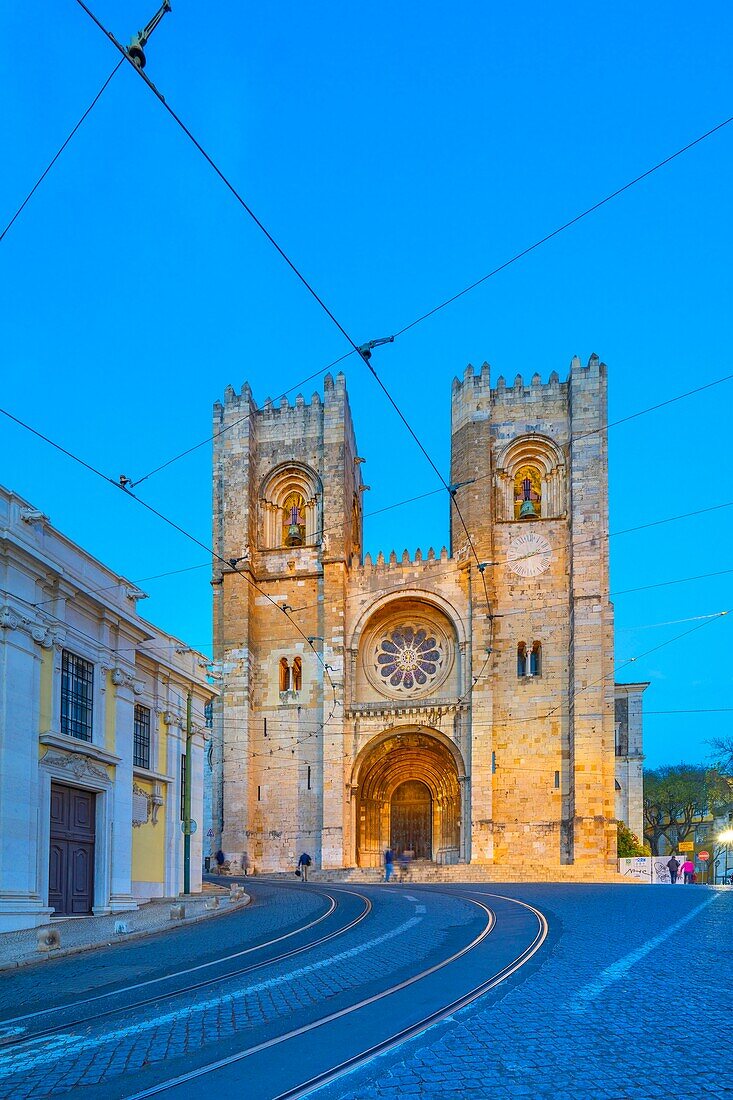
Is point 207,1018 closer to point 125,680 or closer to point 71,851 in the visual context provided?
point 71,851

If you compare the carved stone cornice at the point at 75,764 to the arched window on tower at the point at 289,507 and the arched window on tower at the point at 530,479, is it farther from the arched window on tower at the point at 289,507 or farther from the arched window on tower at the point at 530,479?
the arched window on tower at the point at 530,479

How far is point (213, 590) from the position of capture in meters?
40.7

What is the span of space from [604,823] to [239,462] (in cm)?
1907

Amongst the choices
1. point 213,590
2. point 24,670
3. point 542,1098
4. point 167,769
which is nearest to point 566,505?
point 213,590

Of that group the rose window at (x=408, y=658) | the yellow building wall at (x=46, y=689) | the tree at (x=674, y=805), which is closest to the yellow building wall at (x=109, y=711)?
the yellow building wall at (x=46, y=689)

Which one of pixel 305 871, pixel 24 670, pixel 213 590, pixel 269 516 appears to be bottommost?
pixel 305 871

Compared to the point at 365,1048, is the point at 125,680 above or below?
above

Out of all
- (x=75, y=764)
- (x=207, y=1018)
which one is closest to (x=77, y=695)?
(x=75, y=764)

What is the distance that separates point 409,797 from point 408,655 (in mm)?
5757

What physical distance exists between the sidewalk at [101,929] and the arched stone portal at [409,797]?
59.3ft

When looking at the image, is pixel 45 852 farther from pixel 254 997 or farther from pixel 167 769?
pixel 254 997

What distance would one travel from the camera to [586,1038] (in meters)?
6.35

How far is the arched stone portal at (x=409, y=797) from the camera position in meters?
38.8

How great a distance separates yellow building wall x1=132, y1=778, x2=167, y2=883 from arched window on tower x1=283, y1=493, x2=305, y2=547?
2000cm
